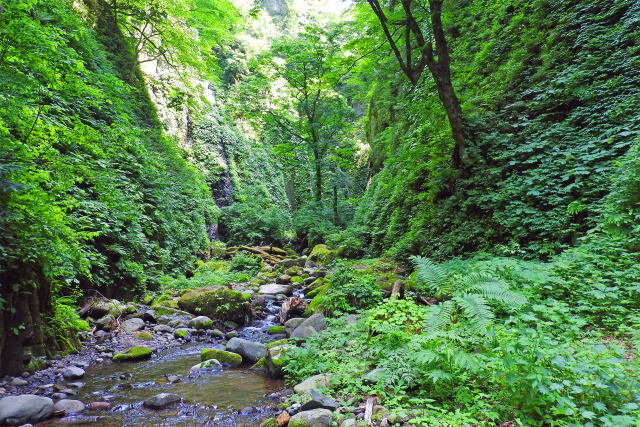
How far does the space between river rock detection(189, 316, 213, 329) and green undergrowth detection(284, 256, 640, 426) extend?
3.28 metres

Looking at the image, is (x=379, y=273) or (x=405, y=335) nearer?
(x=405, y=335)

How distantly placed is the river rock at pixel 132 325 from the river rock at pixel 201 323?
3.22 ft

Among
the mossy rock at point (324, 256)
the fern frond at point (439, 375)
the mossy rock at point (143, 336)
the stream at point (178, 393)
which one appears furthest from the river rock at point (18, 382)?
the mossy rock at point (324, 256)

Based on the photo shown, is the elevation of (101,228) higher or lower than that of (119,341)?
higher

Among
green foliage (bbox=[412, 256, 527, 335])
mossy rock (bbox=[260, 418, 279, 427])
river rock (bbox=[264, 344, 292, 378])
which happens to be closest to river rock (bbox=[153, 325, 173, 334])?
river rock (bbox=[264, 344, 292, 378])

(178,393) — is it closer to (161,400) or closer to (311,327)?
(161,400)

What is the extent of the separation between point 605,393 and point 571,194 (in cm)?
410

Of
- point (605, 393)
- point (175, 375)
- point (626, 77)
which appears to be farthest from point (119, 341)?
point (626, 77)

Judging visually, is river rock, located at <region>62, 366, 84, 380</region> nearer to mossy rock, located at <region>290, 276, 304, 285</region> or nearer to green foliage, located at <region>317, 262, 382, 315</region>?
Answer: green foliage, located at <region>317, 262, 382, 315</region>

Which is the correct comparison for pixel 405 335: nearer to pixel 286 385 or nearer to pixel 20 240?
pixel 286 385

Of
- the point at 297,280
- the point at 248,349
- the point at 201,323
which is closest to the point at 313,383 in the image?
the point at 248,349

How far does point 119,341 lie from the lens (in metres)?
5.59

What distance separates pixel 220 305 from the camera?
24.0 ft

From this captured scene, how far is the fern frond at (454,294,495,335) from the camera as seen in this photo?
9.29 feet
